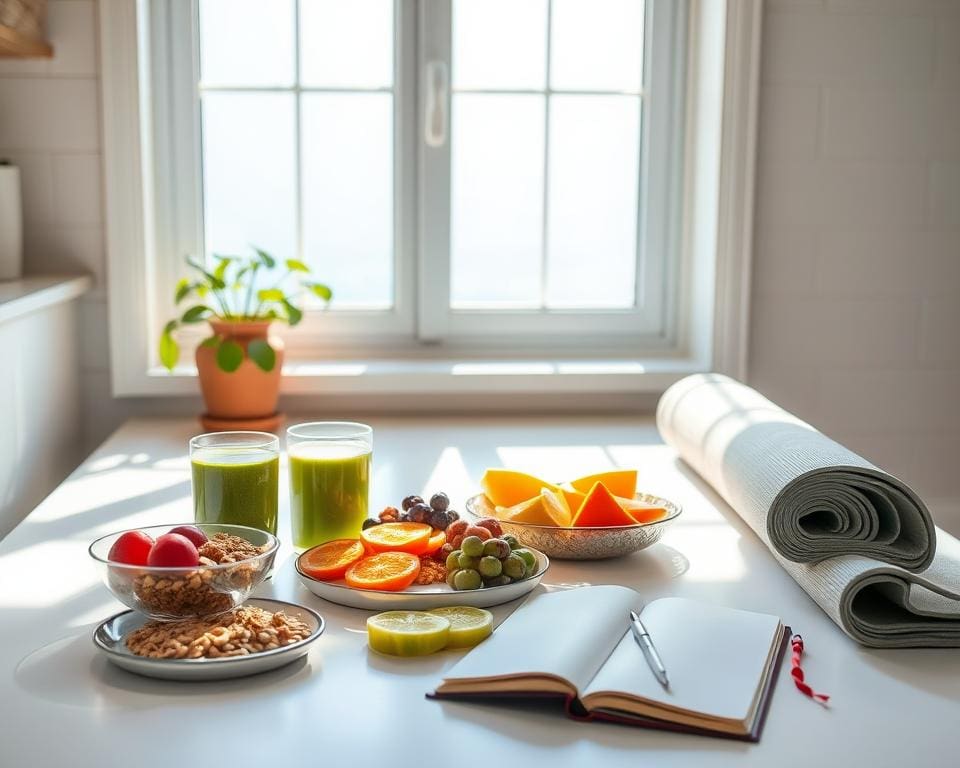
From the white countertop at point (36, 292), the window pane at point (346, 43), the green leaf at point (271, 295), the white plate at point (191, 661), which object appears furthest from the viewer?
the window pane at point (346, 43)

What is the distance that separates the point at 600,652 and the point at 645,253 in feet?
4.95

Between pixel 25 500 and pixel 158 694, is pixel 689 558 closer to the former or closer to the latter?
pixel 158 694

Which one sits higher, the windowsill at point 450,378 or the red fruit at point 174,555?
the red fruit at point 174,555

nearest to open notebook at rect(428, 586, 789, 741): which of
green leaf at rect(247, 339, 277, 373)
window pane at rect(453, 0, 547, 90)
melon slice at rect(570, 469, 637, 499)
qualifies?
melon slice at rect(570, 469, 637, 499)

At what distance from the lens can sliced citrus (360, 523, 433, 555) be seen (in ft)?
4.05

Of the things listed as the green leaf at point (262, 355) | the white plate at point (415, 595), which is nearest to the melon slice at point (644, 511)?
the white plate at point (415, 595)

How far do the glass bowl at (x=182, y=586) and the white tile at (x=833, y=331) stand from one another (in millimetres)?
1471

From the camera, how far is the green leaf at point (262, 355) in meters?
1.97

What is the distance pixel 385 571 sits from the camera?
46.9 inches

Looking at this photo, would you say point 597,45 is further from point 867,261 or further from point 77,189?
point 77,189

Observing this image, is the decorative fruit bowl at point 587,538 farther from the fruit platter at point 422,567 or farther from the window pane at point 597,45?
the window pane at point 597,45

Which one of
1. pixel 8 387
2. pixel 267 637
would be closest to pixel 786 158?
pixel 8 387

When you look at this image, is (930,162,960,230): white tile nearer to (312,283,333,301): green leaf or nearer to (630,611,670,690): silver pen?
(312,283,333,301): green leaf

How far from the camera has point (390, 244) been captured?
2389 mm
